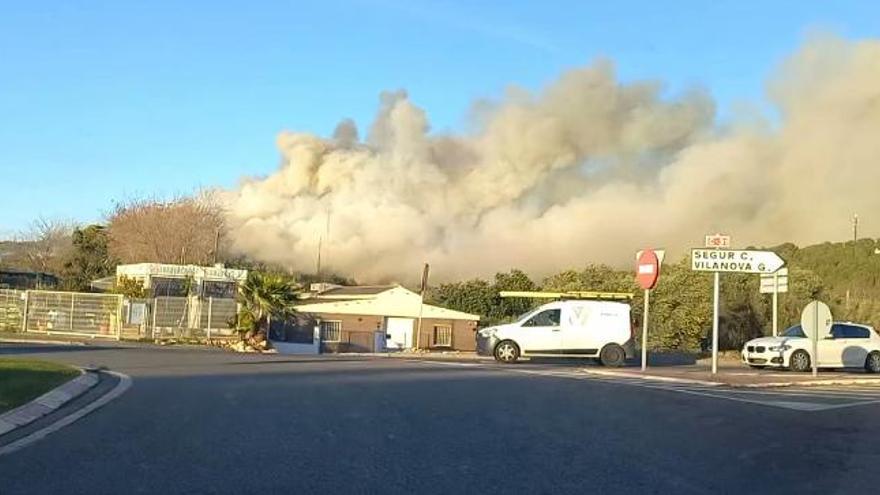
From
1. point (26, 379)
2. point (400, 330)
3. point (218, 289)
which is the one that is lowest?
point (26, 379)

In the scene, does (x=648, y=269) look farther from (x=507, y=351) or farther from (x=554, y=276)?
(x=554, y=276)

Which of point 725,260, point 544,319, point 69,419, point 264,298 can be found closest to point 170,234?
point 264,298

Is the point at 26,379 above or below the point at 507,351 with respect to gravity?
below

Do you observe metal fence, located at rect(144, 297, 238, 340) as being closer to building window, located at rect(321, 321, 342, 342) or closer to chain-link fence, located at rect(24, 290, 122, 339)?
chain-link fence, located at rect(24, 290, 122, 339)

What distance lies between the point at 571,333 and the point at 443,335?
32.5 metres

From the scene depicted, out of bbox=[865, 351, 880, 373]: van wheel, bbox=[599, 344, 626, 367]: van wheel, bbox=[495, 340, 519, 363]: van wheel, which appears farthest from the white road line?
bbox=[865, 351, 880, 373]: van wheel

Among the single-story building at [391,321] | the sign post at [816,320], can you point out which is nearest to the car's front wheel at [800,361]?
the sign post at [816,320]

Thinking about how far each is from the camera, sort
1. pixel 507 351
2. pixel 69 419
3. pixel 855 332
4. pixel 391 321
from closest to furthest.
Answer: pixel 69 419 → pixel 507 351 → pixel 855 332 → pixel 391 321

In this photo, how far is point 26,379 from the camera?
15164 millimetres

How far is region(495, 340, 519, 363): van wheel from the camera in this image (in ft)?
92.9

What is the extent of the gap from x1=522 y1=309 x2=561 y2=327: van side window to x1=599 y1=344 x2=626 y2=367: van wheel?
1.70 m

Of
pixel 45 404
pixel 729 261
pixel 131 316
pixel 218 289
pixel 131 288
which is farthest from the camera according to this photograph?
pixel 218 289

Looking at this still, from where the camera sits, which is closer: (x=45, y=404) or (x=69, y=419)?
(x=69, y=419)

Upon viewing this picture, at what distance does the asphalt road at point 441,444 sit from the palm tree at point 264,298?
2467 centimetres
